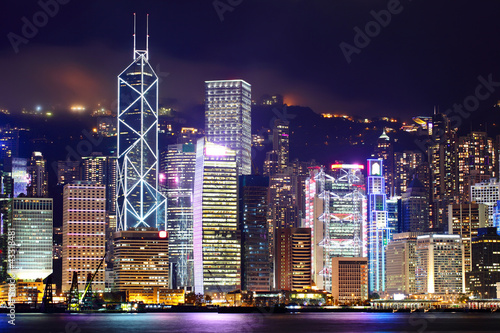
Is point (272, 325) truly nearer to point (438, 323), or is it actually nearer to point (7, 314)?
point (438, 323)

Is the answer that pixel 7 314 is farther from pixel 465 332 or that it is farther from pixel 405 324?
pixel 465 332

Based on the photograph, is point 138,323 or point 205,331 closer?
point 205,331

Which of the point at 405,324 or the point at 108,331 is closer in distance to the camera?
the point at 108,331

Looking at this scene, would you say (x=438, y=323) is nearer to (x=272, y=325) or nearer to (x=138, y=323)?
(x=272, y=325)

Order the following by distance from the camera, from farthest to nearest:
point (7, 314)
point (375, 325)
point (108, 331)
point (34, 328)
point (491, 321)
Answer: point (7, 314) → point (491, 321) → point (375, 325) → point (34, 328) → point (108, 331)

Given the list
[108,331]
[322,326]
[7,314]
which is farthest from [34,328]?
[7,314]

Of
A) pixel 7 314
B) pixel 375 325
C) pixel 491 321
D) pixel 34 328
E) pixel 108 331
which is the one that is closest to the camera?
pixel 108 331

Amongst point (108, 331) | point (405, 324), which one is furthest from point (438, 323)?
point (108, 331)
